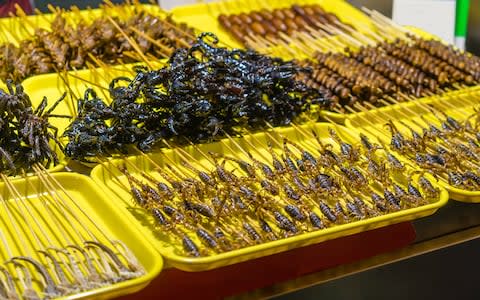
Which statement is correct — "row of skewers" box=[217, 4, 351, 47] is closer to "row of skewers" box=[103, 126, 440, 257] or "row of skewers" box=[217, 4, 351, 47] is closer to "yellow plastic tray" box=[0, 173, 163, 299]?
"row of skewers" box=[103, 126, 440, 257]

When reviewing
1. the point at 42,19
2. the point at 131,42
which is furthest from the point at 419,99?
the point at 42,19

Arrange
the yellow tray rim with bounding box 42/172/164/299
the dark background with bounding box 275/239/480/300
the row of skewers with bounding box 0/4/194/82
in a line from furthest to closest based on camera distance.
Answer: the row of skewers with bounding box 0/4/194/82 < the dark background with bounding box 275/239/480/300 < the yellow tray rim with bounding box 42/172/164/299

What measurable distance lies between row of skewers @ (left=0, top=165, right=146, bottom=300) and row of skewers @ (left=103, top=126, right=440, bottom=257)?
0.67 feet

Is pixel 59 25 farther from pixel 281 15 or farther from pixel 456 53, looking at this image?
pixel 456 53

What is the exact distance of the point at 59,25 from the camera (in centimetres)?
395

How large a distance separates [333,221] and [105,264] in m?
0.80

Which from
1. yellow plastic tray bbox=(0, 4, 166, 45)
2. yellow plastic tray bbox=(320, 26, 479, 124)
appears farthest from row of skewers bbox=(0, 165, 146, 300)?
yellow plastic tray bbox=(0, 4, 166, 45)

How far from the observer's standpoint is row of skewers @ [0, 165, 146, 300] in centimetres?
207

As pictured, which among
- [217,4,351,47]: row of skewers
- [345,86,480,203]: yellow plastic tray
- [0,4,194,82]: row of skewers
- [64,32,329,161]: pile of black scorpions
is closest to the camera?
[64,32,329,161]: pile of black scorpions

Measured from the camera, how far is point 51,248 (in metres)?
2.26

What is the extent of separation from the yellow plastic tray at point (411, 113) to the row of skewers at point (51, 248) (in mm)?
1382

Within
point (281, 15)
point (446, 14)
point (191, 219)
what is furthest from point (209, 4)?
point (191, 219)

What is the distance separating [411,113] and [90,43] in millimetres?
1682

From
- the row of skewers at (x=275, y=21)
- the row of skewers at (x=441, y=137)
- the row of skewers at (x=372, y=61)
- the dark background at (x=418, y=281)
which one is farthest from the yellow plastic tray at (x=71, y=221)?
the row of skewers at (x=275, y=21)
